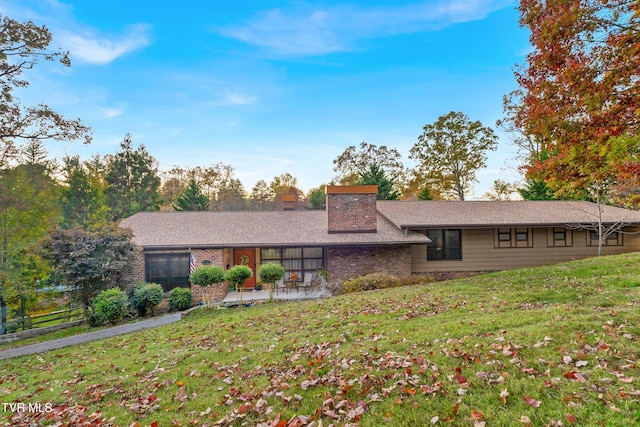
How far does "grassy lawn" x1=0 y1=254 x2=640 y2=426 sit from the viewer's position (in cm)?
308

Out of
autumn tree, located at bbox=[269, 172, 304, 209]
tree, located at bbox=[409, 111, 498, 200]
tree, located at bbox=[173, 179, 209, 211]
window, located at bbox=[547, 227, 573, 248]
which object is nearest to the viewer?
window, located at bbox=[547, 227, 573, 248]

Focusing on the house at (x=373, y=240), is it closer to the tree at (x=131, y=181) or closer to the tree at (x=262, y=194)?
the tree at (x=131, y=181)

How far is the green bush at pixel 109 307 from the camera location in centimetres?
1064

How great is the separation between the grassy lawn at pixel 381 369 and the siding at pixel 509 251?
713 cm

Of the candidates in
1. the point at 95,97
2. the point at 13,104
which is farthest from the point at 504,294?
the point at 95,97

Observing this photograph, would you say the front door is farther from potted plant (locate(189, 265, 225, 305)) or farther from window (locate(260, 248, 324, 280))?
potted plant (locate(189, 265, 225, 305))

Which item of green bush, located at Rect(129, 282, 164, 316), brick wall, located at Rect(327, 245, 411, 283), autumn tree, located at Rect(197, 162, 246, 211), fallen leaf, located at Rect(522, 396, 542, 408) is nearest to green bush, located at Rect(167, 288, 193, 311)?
green bush, located at Rect(129, 282, 164, 316)

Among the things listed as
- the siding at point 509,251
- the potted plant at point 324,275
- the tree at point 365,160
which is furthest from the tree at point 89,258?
the tree at point 365,160

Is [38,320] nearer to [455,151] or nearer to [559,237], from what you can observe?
[559,237]

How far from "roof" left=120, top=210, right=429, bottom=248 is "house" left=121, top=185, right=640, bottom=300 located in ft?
0.15

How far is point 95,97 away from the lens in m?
15.6

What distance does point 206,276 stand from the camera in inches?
471

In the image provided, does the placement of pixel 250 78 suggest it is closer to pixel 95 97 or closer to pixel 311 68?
pixel 311 68

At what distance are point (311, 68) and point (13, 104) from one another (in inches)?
483
